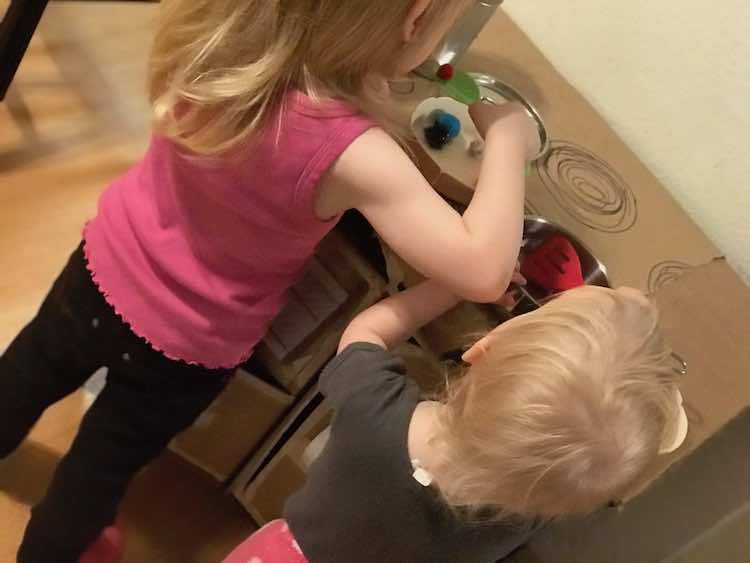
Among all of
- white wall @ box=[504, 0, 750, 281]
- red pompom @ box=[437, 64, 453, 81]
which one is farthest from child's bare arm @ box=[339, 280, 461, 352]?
white wall @ box=[504, 0, 750, 281]

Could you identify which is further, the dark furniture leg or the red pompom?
the dark furniture leg

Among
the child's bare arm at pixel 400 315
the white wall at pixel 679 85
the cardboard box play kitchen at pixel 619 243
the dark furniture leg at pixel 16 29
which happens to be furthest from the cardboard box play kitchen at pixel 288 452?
the dark furniture leg at pixel 16 29

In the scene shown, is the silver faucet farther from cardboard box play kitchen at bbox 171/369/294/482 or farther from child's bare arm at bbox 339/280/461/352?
cardboard box play kitchen at bbox 171/369/294/482

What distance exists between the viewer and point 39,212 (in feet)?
5.43

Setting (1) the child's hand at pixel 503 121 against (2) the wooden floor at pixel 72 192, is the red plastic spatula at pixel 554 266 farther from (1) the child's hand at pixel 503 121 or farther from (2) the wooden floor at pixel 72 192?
(2) the wooden floor at pixel 72 192

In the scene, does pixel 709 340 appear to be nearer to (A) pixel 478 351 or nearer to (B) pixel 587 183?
(B) pixel 587 183

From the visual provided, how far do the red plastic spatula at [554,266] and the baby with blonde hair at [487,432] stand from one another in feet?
0.50

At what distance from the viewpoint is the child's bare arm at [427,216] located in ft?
2.76

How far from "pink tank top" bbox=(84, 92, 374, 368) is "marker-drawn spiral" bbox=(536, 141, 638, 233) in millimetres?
327

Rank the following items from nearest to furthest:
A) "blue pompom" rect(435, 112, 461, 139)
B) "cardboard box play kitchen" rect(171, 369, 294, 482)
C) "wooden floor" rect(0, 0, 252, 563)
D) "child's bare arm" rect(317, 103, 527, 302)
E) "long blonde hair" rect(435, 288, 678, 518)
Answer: "long blonde hair" rect(435, 288, 678, 518) → "child's bare arm" rect(317, 103, 527, 302) → "blue pompom" rect(435, 112, 461, 139) → "cardboard box play kitchen" rect(171, 369, 294, 482) → "wooden floor" rect(0, 0, 252, 563)

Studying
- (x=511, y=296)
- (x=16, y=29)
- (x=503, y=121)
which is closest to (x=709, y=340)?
(x=511, y=296)

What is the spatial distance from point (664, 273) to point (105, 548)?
0.82 metres

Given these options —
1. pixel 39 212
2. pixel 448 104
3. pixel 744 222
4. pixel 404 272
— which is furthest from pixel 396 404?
pixel 39 212

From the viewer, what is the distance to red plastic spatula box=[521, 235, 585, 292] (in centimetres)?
103
